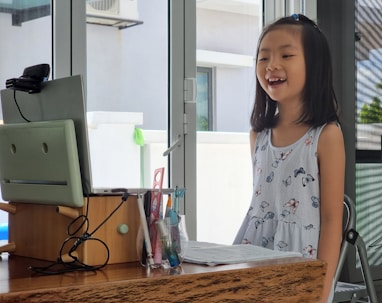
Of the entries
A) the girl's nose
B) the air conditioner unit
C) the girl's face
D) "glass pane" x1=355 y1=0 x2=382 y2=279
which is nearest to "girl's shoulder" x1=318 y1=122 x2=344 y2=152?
the girl's face

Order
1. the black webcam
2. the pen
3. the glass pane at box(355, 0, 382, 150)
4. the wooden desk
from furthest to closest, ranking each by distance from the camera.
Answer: the glass pane at box(355, 0, 382, 150), the black webcam, the pen, the wooden desk

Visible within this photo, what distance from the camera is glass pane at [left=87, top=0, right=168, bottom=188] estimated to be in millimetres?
2963

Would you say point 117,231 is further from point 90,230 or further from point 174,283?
point 174,283

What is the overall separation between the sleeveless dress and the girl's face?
0.55 ft

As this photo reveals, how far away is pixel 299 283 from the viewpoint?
1.50 meters

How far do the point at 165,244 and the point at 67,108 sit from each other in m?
0.39

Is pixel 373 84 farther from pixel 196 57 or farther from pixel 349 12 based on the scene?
pixel 196 57

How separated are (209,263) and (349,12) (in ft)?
8.58

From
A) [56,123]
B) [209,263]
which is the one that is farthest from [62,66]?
[209,263]

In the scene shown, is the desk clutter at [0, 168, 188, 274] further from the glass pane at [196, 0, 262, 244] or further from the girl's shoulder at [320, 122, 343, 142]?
the glass pane at [196, 0, 262, 244]

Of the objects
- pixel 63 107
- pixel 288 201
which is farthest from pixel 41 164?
pixel 288 201

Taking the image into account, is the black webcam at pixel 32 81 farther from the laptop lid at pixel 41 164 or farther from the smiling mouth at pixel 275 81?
the smiling mouth at pixel 275 81

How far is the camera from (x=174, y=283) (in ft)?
4.34

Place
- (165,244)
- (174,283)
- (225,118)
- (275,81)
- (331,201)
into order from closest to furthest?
(174,283), (165,244), (331,201), (275,81), (225,118)
